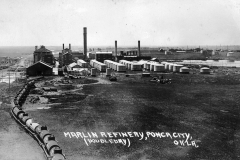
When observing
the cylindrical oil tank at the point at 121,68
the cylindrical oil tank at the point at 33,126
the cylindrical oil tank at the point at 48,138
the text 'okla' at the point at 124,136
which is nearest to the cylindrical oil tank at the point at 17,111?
the cylindrical oil tank at the point at 33,126

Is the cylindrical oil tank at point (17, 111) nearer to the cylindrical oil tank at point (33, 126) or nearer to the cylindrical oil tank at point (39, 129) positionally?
the cylindrical oil tank at point (33, 126)

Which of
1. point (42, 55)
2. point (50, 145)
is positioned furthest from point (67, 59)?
point (50, 145)

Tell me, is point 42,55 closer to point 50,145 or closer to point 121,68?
point 121,68

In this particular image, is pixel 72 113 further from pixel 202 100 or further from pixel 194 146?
pixel 202 100

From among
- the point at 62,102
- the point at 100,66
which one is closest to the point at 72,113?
the point at 62,102

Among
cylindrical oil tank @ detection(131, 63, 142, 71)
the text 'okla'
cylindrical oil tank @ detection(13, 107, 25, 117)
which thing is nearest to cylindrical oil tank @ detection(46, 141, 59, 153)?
the text 'okla'

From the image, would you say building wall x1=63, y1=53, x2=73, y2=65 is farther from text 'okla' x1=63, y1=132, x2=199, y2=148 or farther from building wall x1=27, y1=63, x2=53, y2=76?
text 'okla' x1=63, y1=132, x2=199, y2=148
